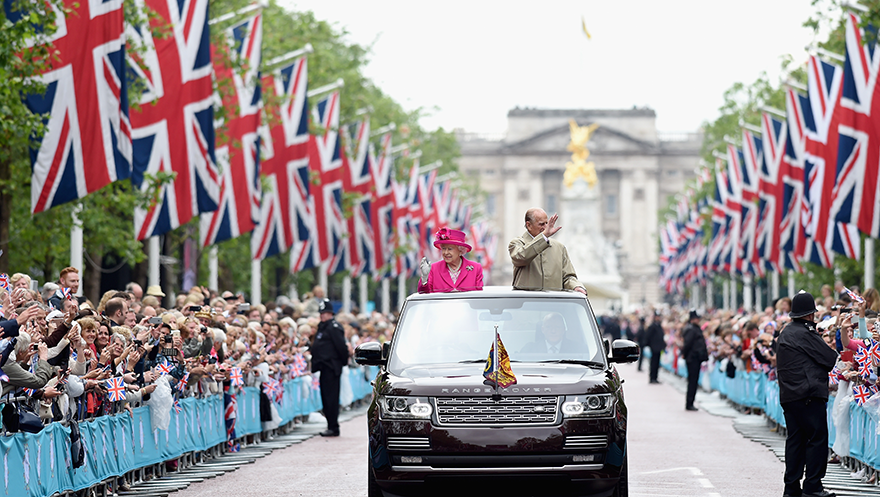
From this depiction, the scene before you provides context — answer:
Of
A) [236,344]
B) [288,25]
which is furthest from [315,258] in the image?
[236,344]

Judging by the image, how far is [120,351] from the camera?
14.3m

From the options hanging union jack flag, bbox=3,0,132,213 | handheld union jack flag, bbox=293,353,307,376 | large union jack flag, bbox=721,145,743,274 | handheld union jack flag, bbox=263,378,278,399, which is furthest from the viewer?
large union jack flag, bbox=721,145,743,274

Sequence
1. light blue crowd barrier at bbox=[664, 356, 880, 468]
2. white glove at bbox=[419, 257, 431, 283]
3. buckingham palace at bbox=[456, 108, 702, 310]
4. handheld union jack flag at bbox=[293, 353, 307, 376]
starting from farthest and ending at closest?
1. buckingham palace at bbox=[456, 108, 702, 310]
2. handheld union jack flag at bbox=[293, 353, 307, 376]
3. light blue crowd barrier at bbox=[664, 356, 880, 468]
4. white glove at bbox=[419, 257, 431, 283]

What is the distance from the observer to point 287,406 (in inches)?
911

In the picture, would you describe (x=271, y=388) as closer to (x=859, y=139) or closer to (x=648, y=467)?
(x=648, y=467)

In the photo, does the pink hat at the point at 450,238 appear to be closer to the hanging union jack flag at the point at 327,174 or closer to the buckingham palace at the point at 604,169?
the hanging union jack flag at the point at 327,174

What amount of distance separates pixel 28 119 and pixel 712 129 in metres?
55.5

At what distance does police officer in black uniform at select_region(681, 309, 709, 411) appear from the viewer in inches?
1128

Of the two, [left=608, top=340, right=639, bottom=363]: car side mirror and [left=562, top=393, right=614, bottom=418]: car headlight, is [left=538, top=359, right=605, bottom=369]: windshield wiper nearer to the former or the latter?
[left=608, top=340, right=639, bottom=363]: car side mirror

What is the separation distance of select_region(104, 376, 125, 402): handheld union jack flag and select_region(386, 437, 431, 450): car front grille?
397 cm

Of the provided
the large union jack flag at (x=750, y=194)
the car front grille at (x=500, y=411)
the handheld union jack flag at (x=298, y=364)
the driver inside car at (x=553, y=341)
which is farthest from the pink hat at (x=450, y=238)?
the large union jack flag at (x=750, y=194)

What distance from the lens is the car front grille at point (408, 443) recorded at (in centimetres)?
1088

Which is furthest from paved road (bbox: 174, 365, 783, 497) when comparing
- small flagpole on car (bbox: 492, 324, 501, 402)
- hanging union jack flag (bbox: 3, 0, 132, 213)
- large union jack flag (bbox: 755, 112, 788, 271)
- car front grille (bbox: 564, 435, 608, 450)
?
large union jack flag (bbox: 755, 112, 788, 271)

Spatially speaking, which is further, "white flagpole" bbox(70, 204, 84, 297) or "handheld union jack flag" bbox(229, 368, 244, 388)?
"white flagpole" bbox(70, 204, 84, 297)
